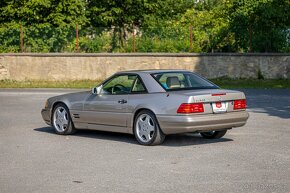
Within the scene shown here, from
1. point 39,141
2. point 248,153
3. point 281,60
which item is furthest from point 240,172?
point 281,60

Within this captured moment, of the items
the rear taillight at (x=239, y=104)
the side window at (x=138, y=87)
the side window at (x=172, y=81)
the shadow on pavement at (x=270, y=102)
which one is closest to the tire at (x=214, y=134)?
the rear taillight at (x=239, y=104)

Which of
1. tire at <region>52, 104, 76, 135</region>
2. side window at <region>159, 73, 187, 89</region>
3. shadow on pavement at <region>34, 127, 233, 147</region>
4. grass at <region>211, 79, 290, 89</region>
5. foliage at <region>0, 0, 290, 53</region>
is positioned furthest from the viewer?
foliage at <region>0, 0, 290, 53</region>

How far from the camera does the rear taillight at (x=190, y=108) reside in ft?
37.9

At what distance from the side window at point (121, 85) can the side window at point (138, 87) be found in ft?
0.33

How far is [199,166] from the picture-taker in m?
9.84

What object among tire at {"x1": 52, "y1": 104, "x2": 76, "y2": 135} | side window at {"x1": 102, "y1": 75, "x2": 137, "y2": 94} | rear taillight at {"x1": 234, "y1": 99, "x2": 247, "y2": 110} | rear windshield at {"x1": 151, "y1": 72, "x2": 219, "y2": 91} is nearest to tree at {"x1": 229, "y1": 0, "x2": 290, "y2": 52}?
tire at {"x1": 52, "y1": 104, "x2": 76, "y2": 135}

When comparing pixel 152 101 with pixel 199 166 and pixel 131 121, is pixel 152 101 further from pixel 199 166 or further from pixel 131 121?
pixel 199 166

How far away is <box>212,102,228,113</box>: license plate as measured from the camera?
1185cm

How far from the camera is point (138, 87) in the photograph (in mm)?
12594

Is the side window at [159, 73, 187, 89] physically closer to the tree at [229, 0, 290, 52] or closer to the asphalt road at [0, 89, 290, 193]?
the asphalt road at [0, 89, 290, 193]

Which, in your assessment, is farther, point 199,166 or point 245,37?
point 245,37

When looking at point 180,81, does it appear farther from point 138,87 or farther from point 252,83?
point 252,83

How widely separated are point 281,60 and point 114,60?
25.5 ft

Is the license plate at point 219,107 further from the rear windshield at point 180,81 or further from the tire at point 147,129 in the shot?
the tire at point 147,129
